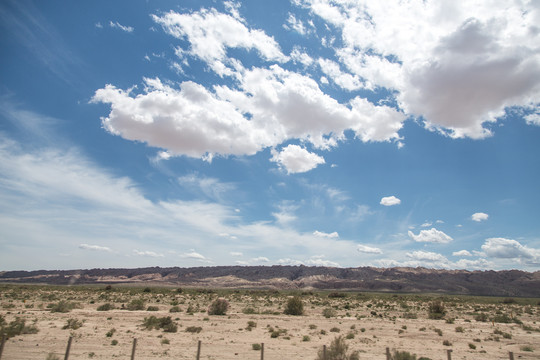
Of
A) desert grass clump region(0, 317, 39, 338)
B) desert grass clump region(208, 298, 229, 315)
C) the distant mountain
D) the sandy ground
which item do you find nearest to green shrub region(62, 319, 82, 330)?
the sandy ground

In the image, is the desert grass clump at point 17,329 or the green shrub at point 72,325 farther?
the green shrub at point 72,325

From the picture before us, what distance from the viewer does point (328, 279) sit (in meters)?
170

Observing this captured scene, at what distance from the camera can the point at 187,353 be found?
18.9m

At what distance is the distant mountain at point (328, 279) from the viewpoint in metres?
144

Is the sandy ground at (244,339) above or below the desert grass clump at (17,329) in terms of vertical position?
below

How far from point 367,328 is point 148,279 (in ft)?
578

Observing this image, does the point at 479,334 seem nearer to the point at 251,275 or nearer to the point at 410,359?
the point at 410,359

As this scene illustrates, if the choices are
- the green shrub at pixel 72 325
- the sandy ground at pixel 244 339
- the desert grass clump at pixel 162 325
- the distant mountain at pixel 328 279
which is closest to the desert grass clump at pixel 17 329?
the sandy ground at pixel 244 339

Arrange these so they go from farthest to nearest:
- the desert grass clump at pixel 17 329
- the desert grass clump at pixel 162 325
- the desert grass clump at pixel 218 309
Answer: the desert grass clump at pixel 218 309 → the desert grass clump at pixel 162 325 → the desert grass clump at pixel 17 329

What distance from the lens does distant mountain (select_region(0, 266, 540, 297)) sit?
144 metres

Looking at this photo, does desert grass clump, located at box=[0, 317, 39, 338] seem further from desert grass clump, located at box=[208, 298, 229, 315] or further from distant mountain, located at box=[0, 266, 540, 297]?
distant mountain, located at box=[0, 266, 540, 297]

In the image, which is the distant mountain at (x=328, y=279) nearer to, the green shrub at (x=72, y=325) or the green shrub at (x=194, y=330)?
the green shrub at (x=194, y=330)

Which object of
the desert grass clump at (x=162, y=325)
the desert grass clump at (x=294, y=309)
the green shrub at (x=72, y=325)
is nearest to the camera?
the green shrub at (x=72, y=325)

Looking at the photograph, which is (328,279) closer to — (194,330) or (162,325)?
(162,325)
